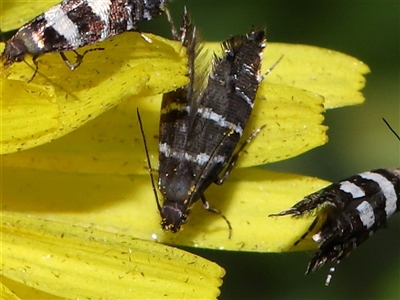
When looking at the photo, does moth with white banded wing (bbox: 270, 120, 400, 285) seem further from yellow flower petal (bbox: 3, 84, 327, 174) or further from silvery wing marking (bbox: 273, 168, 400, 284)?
yellow flower petal (bbox: 3, 84, 327, 174)

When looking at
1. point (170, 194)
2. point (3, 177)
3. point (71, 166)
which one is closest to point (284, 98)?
point (170, 194)

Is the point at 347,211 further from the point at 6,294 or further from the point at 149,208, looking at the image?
the point at 6,294

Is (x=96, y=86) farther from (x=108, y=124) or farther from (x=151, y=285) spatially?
(x=151, y=285)

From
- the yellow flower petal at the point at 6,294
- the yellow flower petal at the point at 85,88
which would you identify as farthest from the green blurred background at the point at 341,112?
the yellow flower petal at the point at 6,294

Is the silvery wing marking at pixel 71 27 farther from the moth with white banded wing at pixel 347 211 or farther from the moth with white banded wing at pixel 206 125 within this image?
the moth with white banded wing at pixel 347 211

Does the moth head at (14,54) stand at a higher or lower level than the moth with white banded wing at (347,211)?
higher

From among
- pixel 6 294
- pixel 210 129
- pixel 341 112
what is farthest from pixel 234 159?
pixel 341 112

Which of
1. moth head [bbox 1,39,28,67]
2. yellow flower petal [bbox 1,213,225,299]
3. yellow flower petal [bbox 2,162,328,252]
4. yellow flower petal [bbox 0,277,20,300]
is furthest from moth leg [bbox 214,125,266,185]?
yellow flower petal [bbox 0,277,20,300]
